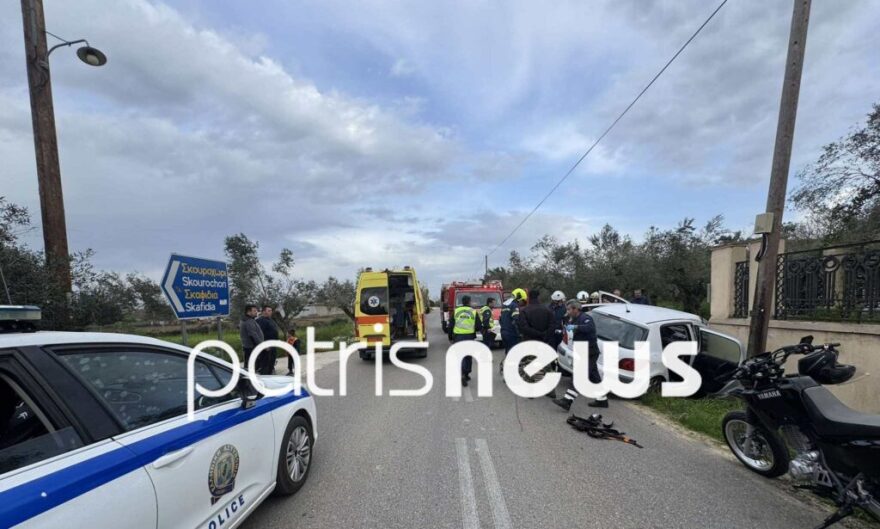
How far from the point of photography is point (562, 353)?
26.9 ft

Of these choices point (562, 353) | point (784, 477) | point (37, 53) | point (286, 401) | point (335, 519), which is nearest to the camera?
point (335, 519)

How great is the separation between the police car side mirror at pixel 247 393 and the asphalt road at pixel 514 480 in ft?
3.10

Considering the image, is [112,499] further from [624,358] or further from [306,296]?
[306,296]

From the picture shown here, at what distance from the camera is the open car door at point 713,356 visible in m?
6.86

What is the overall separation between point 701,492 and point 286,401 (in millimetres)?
3764

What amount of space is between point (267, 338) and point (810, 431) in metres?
8.32

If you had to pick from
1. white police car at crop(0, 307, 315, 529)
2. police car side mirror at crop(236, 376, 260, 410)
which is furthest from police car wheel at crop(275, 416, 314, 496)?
police car side mirror at crop(236, 376, 260, 410)

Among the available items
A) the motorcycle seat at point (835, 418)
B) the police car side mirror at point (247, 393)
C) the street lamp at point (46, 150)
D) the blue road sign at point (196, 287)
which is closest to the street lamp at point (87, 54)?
the street lamp at point (46, 150)

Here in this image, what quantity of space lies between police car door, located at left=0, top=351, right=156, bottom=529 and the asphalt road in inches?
61.2

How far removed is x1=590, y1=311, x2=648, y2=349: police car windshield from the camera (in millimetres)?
6891

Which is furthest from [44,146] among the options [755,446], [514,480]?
[755,446]

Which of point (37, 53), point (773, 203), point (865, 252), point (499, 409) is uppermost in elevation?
point (37, 53)

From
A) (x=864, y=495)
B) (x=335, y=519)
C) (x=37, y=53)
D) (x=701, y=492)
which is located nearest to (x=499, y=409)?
(x=701, y=492)

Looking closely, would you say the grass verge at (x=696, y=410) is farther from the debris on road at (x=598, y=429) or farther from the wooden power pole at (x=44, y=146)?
the wooden power pole at (x=44, y=146)
